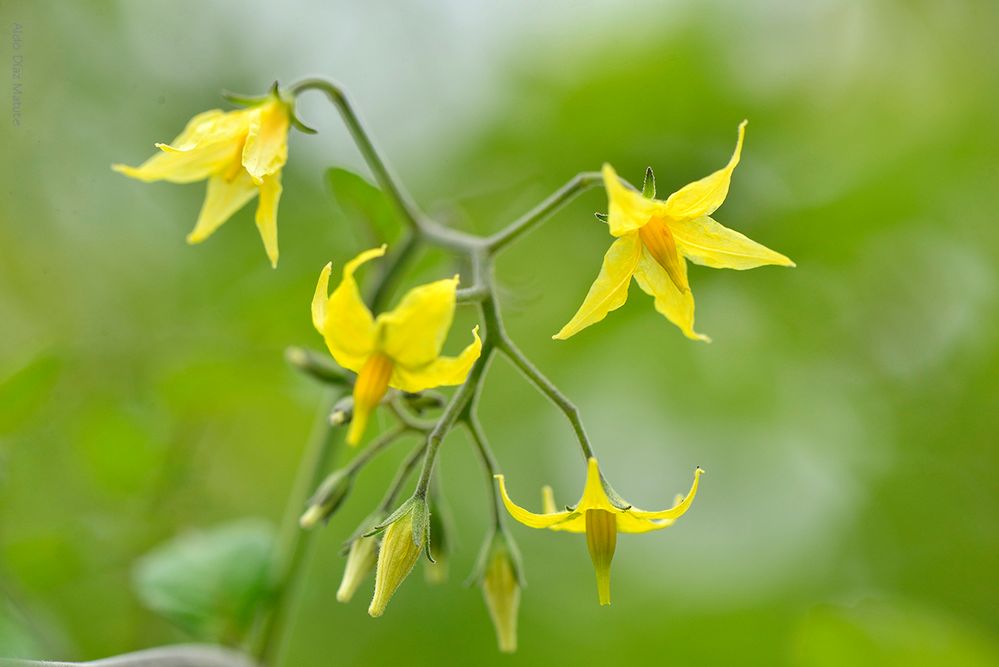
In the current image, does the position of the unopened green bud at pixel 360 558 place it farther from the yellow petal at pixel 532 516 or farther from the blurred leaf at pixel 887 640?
the blurred leaf at pixel 887 640

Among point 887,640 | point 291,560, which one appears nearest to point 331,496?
point 291,560

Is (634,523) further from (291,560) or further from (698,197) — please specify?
(291,560)

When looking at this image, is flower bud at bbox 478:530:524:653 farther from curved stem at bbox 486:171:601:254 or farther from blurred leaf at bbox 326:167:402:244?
blurred leaf at bbox 326:167:402:244

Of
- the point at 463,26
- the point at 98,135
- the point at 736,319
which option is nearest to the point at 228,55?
the point at 98,135

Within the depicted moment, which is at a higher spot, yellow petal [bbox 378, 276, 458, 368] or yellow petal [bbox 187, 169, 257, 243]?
yellow petal [bbox 187, 169, 257, 243]

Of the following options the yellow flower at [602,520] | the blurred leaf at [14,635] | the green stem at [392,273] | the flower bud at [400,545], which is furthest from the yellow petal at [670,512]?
the blurred leaf at [14,635]

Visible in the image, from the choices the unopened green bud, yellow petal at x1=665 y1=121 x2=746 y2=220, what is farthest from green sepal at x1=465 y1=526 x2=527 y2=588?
yellow petal at x1=665 y1=121 x2=746 y2=220

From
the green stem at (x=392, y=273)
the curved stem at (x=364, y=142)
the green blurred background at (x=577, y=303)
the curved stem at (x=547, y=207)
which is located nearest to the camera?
the curved stem at (x=547, y=207)
